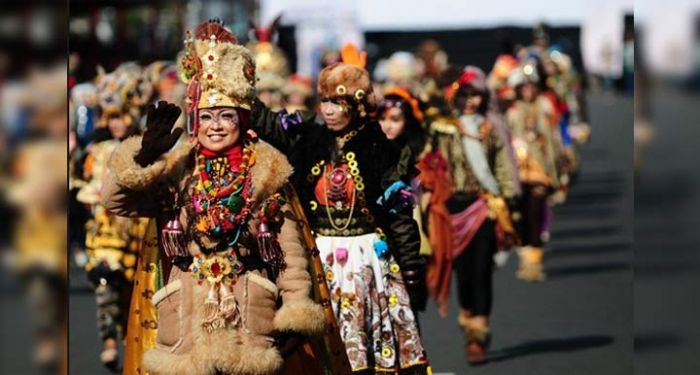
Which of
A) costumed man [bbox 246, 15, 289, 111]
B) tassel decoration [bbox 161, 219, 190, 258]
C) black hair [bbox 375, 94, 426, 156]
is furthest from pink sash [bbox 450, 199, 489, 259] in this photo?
tassel decoration [bbox 161, 219, 190, 258]

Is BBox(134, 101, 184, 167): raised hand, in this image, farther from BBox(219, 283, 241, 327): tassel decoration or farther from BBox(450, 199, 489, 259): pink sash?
BBox(450, 199, 489, 259): pink sash

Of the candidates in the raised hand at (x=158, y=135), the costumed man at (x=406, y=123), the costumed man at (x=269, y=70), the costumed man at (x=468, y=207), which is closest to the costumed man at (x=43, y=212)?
the raised hand at (x=158, y=135)

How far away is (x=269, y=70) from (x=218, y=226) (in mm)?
7608

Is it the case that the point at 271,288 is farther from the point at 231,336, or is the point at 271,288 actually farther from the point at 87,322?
the point at 87,322

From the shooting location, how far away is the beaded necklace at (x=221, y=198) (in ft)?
25.4

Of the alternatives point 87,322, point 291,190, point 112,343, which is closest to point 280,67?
point 87,322

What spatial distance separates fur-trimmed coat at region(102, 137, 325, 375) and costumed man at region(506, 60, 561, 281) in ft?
27.9

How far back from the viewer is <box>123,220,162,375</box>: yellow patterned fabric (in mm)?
8070

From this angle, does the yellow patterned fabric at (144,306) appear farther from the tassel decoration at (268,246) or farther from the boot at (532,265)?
the boot at (532,265)

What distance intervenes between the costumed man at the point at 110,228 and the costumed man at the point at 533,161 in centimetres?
461

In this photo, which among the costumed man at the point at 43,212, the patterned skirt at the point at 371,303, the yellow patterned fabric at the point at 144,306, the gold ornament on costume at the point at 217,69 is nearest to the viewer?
→ the costumed man at the point at 43,212

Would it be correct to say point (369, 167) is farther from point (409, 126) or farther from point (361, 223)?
point (409, 126)

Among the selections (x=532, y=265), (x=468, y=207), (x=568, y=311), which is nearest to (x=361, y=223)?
(x=468, y=207)

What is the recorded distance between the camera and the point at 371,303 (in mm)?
9430
